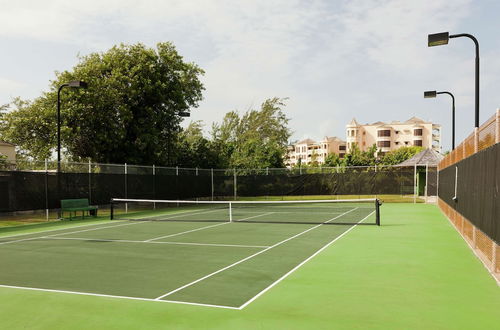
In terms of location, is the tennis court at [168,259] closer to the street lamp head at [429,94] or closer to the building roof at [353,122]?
the street lamp head at [429,94]

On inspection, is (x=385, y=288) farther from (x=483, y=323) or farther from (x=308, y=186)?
(x=308, y=186)

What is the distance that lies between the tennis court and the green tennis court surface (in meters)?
0.06

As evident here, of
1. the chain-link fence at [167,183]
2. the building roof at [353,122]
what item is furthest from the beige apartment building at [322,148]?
the chain-link fence at [167,183]

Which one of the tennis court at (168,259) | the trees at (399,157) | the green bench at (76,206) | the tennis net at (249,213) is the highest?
the trees at (399,157)

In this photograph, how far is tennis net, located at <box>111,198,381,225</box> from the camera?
55.5 feet

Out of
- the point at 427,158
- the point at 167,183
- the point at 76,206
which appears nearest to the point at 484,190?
the point at 76,206

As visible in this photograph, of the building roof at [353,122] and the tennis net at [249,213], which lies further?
the building roof at [353,122]

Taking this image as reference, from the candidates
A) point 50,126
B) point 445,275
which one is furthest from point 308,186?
point 445,275

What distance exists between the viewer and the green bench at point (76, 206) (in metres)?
17.9

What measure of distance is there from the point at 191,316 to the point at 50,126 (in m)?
24.4

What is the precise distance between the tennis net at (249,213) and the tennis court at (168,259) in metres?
1.51

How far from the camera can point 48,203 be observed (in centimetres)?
1819

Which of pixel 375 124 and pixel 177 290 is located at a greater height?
pixel 375 124

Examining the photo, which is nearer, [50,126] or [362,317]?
[362,317]
